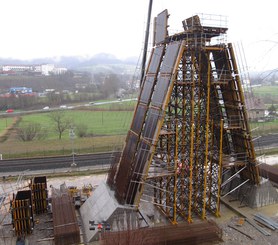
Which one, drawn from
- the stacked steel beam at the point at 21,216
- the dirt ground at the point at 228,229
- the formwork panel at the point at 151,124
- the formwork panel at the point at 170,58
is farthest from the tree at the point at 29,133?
the formwork panel at the point at 170,58

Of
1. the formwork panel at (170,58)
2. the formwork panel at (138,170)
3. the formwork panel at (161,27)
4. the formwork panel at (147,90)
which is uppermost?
the formwork panel at (161,27)

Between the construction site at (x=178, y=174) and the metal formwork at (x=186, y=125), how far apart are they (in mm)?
57

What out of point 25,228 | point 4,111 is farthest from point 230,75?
point 4,111

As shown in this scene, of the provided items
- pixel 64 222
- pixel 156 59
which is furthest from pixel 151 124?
pixel 64 222

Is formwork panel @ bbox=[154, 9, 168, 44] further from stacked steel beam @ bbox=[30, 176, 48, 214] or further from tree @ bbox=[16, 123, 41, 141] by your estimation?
tree @ bbox=[16, 123, 41, 141]

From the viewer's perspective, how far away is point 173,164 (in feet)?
54.9

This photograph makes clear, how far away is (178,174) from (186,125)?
2790mm

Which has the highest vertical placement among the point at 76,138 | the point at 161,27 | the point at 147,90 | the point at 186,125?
the point at 161,27

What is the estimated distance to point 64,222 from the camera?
632 inches

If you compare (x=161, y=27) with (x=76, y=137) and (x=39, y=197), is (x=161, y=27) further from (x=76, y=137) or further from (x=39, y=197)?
(x=76, y=137)

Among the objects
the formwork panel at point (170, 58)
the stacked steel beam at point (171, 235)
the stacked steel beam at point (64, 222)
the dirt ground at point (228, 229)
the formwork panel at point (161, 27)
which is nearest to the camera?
the stacked steel beam at point (171, 235)

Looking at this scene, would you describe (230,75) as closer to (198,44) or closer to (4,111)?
(198,44)

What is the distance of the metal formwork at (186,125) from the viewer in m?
15.8

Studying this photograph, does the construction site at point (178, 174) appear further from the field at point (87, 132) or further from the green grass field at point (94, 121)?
the green grass field at point (94, 121)
